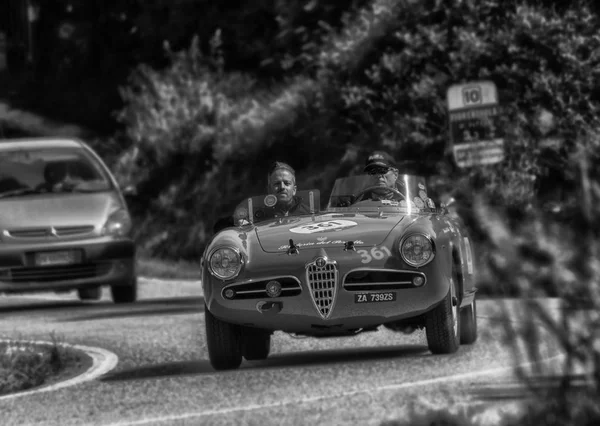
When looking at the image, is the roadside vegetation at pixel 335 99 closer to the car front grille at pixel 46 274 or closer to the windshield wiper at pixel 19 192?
the car front grille at pixel 46 274

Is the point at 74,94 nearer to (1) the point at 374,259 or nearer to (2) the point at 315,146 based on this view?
(2) the point at 315,146

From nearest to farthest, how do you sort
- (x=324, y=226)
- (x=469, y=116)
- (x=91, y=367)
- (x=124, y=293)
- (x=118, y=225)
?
(x=324, y=226)
(x=91, y=367)
(x=118, y=225)
(x=124, y=293)
(x=469, y=116)

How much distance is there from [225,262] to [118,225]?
830cm

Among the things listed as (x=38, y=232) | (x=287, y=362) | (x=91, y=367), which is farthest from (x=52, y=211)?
(x=287, y=362)

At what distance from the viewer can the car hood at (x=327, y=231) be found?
11.1 metres

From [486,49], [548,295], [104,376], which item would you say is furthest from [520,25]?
[548,295]

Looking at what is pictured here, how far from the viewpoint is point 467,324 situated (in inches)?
504

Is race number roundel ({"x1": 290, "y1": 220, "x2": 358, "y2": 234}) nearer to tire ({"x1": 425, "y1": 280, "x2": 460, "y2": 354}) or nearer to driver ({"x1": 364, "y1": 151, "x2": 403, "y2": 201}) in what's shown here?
tire ({"x1": 425, "y1": 280, "x2": 460, "y2": 354})

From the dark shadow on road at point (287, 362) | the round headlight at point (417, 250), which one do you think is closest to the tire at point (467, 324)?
the dark shadow on road at point (287, 362)

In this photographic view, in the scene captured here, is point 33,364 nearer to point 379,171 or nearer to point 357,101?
point 379,171

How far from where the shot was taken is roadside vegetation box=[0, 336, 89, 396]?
511 inches

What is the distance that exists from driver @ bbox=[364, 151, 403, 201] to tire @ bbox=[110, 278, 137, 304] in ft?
25.9

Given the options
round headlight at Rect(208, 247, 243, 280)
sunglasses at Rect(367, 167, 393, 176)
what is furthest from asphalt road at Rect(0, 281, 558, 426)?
sunglasses at Rect(367, 167, 393, 176)

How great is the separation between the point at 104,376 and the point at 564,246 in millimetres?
6935
